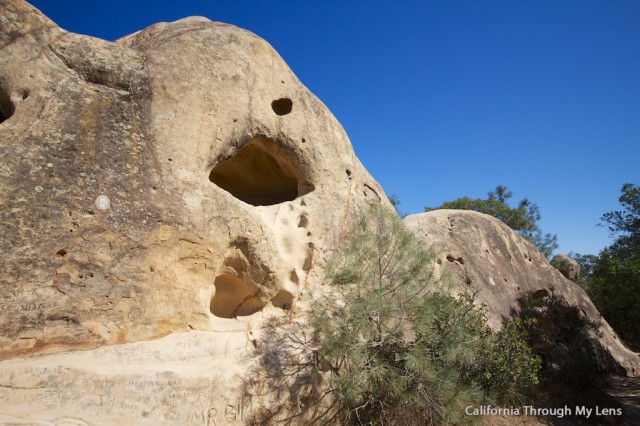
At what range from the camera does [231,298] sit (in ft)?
16.7

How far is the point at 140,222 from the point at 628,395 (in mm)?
9182

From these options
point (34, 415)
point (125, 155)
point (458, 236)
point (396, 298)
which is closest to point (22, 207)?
point (125, 155)

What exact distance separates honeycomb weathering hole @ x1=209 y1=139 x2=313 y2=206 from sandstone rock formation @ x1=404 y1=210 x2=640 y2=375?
2.49m

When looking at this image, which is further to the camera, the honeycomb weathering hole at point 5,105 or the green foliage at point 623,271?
the green foliage at point 623,271

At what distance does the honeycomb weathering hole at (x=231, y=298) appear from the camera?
196 inches

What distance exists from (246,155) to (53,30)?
2.94 m

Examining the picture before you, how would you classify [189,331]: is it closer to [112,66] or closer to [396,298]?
[396,298]

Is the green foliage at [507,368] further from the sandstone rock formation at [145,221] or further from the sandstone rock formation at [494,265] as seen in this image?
the sandstone rock formation at [145,221]

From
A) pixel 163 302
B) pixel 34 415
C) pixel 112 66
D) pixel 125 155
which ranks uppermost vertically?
pixel 112 66

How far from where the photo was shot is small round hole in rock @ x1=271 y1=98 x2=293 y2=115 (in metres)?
5.84

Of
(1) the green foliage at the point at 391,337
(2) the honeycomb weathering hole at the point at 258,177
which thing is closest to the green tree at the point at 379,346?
(1) the green foliage at the point at 391,337

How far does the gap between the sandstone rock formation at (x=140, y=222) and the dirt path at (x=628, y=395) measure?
574 centimetres

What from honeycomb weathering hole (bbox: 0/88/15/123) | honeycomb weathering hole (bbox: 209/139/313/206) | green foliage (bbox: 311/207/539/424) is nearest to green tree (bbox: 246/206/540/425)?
green foliage (bbox: 311/207/539/424)

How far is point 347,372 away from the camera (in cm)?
397
